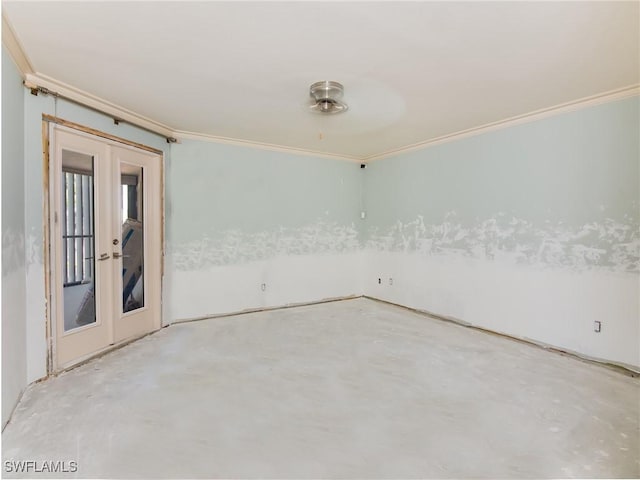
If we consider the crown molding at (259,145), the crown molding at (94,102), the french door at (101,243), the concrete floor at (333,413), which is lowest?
the concrete floor at (333,413)

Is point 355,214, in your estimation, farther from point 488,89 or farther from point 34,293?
point 34,293

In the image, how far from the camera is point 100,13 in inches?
70.5

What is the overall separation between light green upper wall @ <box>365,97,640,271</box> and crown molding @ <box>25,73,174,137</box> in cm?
333

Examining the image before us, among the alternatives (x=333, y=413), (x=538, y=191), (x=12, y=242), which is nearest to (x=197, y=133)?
(x=12, y=242)

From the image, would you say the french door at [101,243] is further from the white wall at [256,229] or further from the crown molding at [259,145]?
the crown molding at [259,145]

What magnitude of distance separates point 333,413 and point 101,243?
2.60m

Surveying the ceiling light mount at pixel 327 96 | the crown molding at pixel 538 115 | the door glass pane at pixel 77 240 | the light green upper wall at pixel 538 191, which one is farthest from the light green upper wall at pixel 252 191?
the ceiling light mount at pixel 327 96

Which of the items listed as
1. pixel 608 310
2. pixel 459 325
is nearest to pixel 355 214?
pixel 459 325

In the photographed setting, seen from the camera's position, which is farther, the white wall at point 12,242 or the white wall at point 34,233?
the white wall at point 34,233

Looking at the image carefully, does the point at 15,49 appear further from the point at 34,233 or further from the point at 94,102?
the point at 34,233

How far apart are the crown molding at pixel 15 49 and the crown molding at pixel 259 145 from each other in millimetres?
1696

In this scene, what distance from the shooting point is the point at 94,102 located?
9.62 feet

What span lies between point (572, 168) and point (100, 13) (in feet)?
12.6

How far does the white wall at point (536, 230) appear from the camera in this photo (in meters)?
2.85
